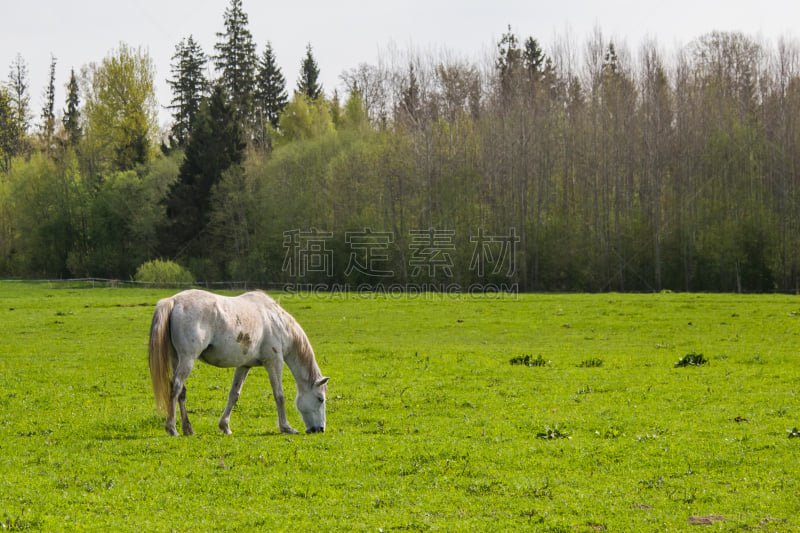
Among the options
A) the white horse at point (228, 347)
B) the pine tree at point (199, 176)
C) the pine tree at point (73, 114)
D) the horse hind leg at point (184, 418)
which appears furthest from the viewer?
the pine tree at point (73, 114)

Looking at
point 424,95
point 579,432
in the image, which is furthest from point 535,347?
point 424,95

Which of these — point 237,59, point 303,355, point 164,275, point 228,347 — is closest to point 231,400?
point 228,347

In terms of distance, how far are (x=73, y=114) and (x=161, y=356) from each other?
78.5 metres

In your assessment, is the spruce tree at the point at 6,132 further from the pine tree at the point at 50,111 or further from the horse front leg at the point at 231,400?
the horse front leg at the point at 231,400

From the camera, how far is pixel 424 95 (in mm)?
59375

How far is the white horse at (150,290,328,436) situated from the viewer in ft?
34.3

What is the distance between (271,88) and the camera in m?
83.1

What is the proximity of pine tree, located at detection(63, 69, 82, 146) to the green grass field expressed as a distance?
5843cm

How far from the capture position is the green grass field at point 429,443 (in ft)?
24.4

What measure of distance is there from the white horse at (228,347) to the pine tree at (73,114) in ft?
233

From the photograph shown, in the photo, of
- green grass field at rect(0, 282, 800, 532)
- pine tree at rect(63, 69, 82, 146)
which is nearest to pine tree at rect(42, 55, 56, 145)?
pine tree at rect(63, 69, 82, 146)

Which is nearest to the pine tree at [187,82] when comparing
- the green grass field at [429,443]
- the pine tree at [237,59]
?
the pine tree at [237,59]

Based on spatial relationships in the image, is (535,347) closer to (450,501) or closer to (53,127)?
(450,501)

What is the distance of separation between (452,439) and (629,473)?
275cm
